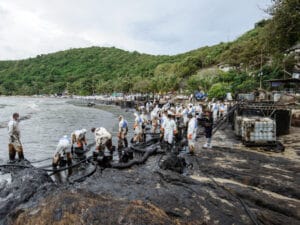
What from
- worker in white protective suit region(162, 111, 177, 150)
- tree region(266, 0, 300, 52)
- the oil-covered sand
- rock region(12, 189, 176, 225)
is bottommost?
the oil-covered sand

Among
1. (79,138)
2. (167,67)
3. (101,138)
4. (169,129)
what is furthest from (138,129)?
(167,67)

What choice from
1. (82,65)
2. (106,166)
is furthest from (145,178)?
(82,65)

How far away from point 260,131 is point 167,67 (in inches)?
3028

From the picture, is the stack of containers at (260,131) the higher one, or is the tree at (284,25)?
the tree at (284,25)

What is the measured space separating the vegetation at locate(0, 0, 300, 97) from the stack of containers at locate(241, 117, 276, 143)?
4.49 metres

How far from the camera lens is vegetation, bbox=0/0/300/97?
596 inches

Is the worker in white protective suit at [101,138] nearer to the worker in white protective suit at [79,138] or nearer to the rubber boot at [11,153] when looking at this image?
the worker in white protective suit at [79,138]

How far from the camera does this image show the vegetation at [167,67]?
596 inches

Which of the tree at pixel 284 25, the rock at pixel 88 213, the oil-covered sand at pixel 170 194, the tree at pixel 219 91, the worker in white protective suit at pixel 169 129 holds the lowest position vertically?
the oil-covered sand at pixel 170 194

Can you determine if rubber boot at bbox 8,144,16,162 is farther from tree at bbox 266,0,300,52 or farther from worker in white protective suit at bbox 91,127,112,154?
tree at bbox 266,0,300,52

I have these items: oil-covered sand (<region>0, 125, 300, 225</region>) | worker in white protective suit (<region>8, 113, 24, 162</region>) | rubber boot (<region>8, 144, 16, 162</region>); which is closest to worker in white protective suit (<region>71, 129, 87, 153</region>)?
worker in white protective suit (<region>8, 113, 24, 162</region>)

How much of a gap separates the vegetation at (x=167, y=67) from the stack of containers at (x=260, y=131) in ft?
14.7

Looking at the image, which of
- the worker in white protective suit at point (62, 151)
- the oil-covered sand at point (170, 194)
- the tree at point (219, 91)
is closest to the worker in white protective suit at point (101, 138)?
the worker in white protective suit at point (62, 151)

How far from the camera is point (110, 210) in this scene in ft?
17.1
